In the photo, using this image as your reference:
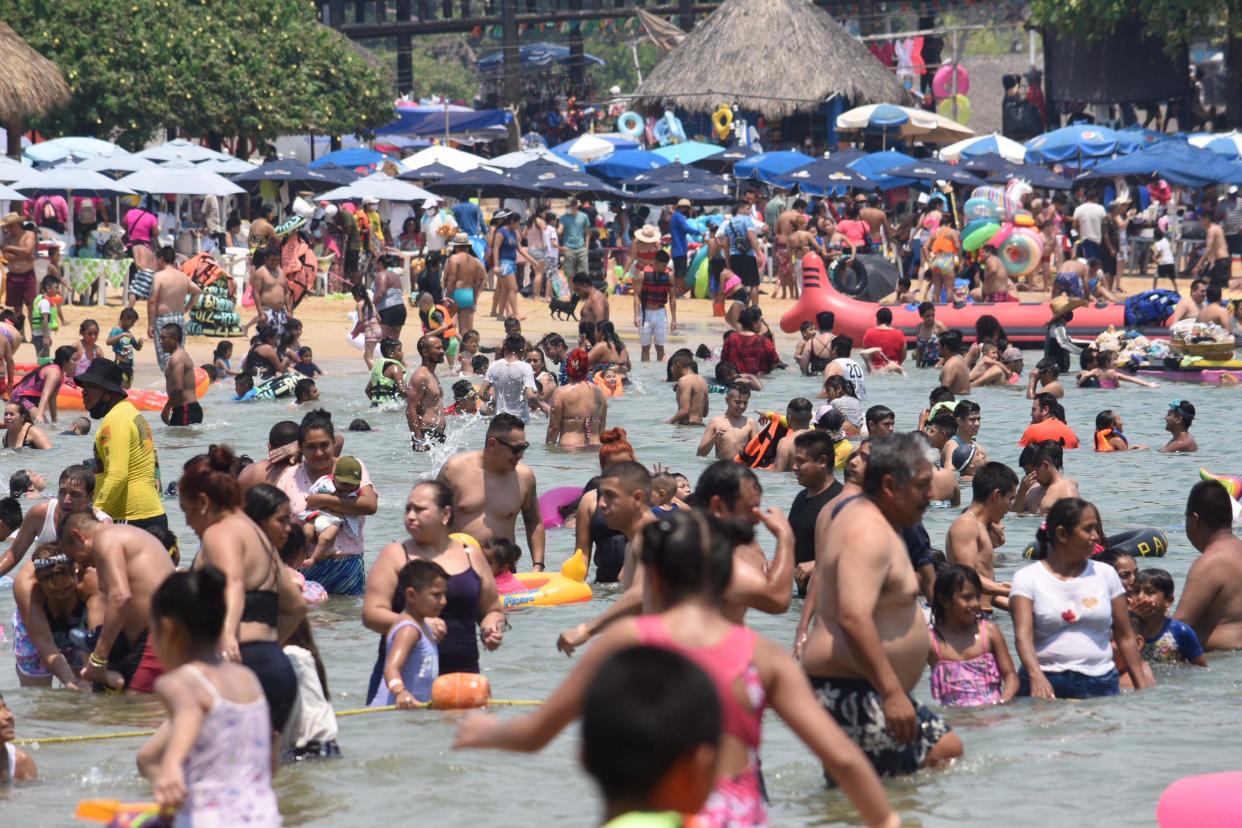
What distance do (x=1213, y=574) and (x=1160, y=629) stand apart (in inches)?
13.1

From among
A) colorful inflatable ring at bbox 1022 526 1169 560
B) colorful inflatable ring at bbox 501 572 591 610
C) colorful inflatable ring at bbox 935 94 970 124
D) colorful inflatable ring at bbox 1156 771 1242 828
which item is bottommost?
colorful inflatable ring at bbox 501 572 591 610

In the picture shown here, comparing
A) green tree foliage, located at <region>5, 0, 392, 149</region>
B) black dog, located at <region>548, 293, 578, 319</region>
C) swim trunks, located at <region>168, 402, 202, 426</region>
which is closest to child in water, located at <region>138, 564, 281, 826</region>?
swim trunks, located at <region>168, 402, 202, 426</region>

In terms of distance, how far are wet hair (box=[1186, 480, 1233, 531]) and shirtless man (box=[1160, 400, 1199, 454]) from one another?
7.11 m

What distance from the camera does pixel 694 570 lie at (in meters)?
4.22

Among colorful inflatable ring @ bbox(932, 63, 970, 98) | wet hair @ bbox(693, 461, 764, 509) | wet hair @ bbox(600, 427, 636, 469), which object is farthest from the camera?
colorful inflatable ring @ bbox(932, 63, 970, 98)

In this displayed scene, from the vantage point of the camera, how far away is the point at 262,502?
713cm

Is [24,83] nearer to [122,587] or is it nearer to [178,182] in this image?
[178,182]

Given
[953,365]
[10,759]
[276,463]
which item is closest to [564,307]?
[953,365]

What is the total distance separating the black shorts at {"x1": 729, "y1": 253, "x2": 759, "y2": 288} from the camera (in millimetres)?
27562

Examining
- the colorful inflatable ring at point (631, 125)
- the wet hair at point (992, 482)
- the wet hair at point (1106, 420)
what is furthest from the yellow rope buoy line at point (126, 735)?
the colorful inflatable ring at point (631, 125)

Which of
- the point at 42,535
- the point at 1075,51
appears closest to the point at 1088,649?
the point at 42,535

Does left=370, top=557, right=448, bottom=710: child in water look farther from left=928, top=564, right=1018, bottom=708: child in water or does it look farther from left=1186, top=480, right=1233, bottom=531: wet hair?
left=1186, top=480, right=1233, bottom=531: wet hair

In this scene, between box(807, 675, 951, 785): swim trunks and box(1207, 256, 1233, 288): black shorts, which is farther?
box(1207, 256, 1233, 288): black shorts

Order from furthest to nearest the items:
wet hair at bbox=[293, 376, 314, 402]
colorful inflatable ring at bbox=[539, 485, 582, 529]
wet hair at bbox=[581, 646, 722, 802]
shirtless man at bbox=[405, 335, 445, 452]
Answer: wet hair at bbox=[293, 376, 314, 402] → shirtless man at bbox=[405, 335, 445, 452] → colorful inflatable ring at bbox=[539, 485, 582, 529] → wet hair at bbox=[581, 646, 722, 802]
